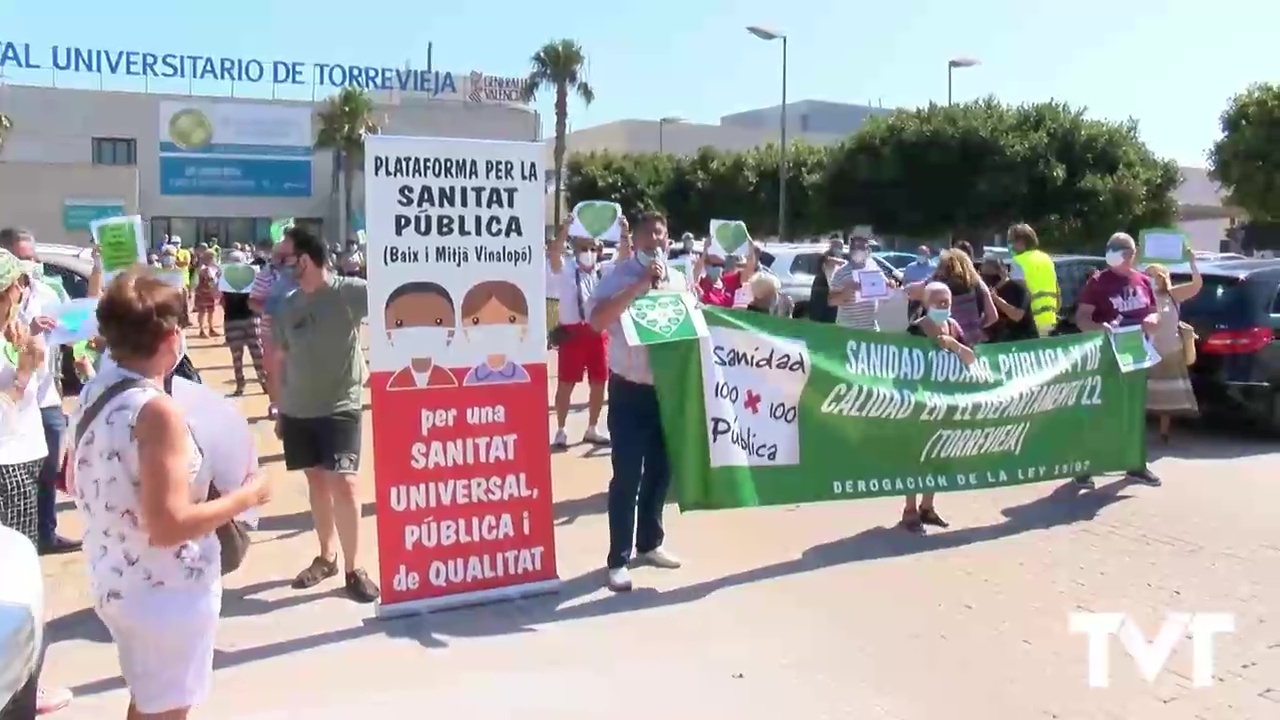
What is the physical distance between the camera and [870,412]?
6812mm

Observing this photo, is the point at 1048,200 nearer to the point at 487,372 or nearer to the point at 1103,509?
the point at 1103,509

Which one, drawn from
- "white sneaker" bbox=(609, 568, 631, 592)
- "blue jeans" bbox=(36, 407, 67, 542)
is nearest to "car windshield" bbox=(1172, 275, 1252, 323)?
"white sneaker" bbox=(609, 568, 631, 592)

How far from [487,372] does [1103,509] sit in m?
4.34

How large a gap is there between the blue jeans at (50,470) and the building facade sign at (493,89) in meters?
57.2

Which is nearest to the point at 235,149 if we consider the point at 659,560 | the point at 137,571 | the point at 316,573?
the point at 316,573

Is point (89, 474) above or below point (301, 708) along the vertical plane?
above

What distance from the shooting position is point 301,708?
179 inches

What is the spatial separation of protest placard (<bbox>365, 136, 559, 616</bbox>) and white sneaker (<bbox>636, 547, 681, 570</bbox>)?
0.66m

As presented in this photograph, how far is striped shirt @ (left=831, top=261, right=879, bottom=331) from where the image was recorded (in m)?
10.5

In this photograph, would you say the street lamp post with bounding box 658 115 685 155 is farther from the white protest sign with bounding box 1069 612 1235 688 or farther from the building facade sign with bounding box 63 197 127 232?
the white protest sign with bounding box 1069 612 1235 688

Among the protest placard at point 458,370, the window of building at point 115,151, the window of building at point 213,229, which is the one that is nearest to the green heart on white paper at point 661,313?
the protest placard at point 458,370

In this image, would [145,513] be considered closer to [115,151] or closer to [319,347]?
[319,347]

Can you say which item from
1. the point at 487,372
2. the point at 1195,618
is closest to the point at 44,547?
the point at 487,372

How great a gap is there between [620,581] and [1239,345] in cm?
685
